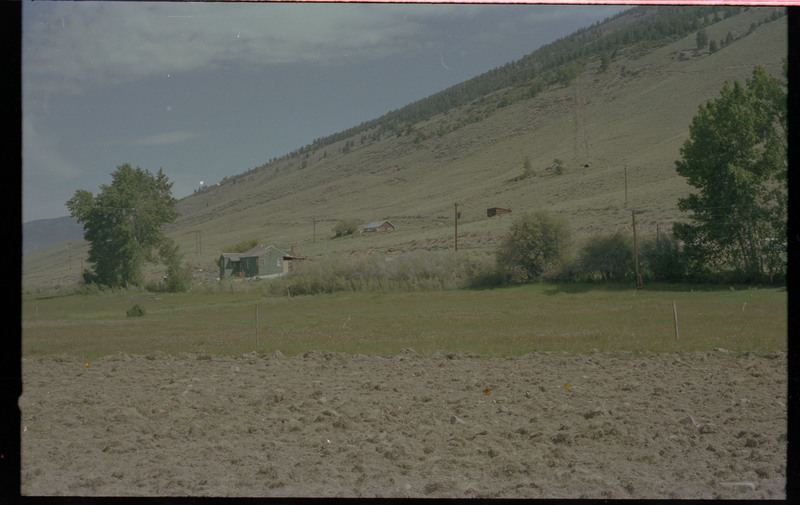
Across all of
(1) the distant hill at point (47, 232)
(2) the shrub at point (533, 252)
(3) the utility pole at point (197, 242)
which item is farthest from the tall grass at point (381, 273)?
(1) the distant hill at point (47, 232)

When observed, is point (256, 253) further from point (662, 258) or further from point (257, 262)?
point (662, 258)

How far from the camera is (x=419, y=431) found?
5.60 meters

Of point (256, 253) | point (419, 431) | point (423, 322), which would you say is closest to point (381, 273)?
point (256, 253)

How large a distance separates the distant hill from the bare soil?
2.06 metres

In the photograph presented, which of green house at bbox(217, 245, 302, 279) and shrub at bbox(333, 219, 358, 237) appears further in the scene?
shrub at bbox(333, 219, 358, 237)

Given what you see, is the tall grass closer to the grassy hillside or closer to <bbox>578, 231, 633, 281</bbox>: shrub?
the grassy hillside

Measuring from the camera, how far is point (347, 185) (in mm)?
24562

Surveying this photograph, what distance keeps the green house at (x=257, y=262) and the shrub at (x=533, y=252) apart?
25.3 feet

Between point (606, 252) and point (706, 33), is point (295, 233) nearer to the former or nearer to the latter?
point (606, 252)

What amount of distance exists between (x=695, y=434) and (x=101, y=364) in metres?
9.08

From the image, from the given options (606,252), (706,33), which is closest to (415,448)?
(606,252)

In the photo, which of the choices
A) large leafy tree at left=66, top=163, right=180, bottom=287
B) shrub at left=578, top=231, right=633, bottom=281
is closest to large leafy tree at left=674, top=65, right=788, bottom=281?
shrub at left=578, top=231, right=633, bottom=281

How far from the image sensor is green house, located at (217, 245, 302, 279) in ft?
61.6

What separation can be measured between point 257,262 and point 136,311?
518cm
